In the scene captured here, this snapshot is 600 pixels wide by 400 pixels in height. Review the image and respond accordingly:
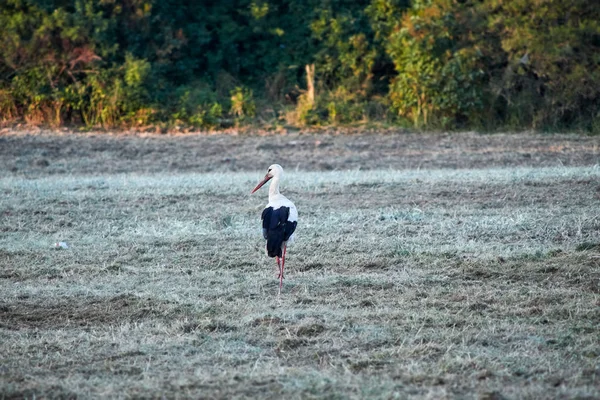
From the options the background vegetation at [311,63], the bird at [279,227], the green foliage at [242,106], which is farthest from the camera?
the green foliage at [242,106]

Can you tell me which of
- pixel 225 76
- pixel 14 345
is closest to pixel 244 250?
pixel 14 345

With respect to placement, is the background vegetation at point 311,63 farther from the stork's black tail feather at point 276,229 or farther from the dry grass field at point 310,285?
the stork's black tail feather at point 276,229

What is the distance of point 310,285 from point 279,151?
28.2 ft

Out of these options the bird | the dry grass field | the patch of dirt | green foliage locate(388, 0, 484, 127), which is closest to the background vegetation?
green foliage locate(388, 0, 484, 127)

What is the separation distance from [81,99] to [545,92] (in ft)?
30.5

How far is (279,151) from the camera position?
15.4m

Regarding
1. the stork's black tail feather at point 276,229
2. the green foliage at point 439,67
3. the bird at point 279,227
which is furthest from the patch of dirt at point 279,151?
the stork's black tail feather at point 276,229

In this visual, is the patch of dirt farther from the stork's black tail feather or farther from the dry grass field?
the stork's black tail feather

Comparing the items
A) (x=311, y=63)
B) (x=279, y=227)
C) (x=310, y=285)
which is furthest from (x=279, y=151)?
(x=310, y=285)

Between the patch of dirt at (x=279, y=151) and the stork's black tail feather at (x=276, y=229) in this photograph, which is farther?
the patch of dirt at (x=279, y=151)

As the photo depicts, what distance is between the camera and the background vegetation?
17.4 m

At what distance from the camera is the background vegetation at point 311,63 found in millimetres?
17406

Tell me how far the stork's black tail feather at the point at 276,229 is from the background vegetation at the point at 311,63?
35.7ft

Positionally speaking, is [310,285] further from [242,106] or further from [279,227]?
[242,106]
